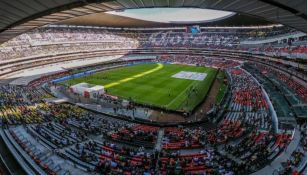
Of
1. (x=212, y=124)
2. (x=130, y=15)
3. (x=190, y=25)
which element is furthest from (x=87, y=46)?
(x=212, y=124)

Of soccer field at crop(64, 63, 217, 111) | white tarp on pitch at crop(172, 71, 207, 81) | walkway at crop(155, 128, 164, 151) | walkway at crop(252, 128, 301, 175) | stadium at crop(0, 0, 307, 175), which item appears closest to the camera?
stadium at crop(0, 0, 307, 175)

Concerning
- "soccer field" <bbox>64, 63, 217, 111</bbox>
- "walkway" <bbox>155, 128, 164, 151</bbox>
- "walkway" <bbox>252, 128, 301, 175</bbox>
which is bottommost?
"walkway" <bbox>155, 128, 164, 151</bbox>

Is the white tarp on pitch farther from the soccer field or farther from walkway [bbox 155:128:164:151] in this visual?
walkway [bbox 155:128:164:151]

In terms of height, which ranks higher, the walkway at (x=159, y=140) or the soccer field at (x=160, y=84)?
the soccer field at (x=160, y=84)

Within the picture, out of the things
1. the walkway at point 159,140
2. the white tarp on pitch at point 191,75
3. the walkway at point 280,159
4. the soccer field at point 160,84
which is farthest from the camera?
the white tarp on pitch at point 191,75

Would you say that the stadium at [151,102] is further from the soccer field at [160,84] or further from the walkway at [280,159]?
the soccer field at [160,84]

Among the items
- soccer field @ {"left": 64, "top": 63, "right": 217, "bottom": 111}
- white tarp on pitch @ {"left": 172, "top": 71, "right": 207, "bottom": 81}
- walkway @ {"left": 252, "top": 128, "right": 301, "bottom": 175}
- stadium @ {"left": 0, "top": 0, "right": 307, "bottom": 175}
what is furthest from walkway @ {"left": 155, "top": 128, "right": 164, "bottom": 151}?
white tarp on pitch @ {"left": 172, "top": 71, "right": 207, "bottom": 81}

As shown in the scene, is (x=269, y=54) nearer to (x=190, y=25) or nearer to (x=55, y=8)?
(x=190, y=25)

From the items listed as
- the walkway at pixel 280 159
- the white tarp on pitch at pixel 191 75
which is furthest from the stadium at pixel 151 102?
the white tarp on pitch at pixel 191 75
